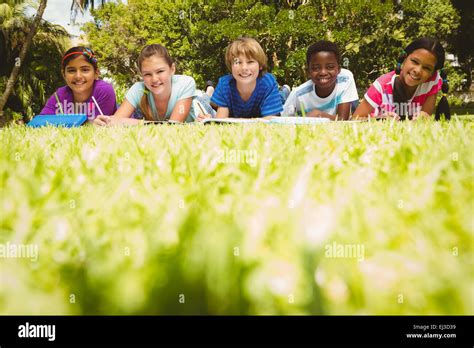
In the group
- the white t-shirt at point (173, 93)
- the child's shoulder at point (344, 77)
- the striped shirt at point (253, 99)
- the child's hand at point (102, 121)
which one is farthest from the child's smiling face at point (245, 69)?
the child's hand at point (102, 121)

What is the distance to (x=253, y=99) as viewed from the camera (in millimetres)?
5988

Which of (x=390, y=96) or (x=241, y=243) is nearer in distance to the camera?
(x=241, y=243)

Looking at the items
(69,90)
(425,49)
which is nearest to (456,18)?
(425,49)

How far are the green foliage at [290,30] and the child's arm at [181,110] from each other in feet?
43.0

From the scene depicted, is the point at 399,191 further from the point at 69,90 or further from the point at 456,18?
the point at 456,18

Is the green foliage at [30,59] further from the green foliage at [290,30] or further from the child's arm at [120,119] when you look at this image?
the child's arm at [120,119]

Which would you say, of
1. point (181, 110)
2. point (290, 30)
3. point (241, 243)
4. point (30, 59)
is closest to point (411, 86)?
point (181, 110)

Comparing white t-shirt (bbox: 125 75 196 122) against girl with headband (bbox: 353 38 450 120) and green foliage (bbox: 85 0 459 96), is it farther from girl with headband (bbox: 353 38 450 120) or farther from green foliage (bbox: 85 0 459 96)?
green foliage (bbox: 85 0 459 96)

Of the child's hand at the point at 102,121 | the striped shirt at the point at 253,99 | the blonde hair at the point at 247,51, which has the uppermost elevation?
the blonde hair at the point at 247,51

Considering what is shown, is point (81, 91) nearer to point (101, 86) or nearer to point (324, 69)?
point (101, 86)

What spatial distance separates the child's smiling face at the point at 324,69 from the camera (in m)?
5.86

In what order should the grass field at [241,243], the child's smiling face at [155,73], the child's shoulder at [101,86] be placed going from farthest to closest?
the child's shoulder at [101,86]
the child's smiling face at [155,73]
the grass field at [241,243]

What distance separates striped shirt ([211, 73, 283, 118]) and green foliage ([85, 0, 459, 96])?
1245cm

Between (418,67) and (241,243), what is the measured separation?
5.32 metres
